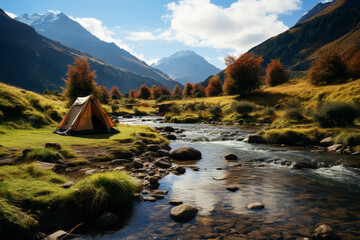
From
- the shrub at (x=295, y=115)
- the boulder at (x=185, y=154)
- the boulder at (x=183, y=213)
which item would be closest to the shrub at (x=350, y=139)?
the shrub at (x=295, y=115)

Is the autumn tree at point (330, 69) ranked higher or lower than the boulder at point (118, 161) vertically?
higher

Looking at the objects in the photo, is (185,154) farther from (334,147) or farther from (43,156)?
(334,147)

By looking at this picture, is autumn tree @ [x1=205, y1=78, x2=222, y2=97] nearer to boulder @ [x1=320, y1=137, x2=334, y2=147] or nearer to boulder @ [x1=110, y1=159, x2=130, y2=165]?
boulder @ [x1=320, y1=137, x2=334, y2=147]

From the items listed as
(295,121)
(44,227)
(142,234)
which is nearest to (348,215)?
(142,234)

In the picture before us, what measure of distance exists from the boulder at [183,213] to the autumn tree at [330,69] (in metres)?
45.4

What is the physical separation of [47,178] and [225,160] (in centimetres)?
935

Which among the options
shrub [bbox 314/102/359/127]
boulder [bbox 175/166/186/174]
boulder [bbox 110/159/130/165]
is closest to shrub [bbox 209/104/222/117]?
shrub [bbox 314/102/359/127]

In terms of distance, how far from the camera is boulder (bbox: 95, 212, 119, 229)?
529 cm

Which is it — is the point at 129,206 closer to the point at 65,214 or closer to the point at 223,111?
the point at 65,214

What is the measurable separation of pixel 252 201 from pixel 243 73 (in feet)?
146

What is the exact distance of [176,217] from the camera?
5.64 metres

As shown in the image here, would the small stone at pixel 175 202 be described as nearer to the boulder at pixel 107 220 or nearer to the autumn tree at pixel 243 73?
the boulder at pixel 107 220

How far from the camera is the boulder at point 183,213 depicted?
5.63 meters

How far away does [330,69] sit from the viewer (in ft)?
131
